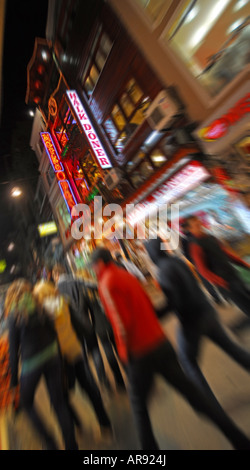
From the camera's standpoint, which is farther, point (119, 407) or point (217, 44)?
point (217, 44)

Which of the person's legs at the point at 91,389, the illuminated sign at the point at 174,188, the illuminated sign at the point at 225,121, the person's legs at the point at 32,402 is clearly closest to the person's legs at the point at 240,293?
the person's legs at the point at 91,389

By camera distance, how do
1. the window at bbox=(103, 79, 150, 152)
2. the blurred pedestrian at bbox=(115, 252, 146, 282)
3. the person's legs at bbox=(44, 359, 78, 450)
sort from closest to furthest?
1. the person's legs at bbox=(44, 359, 78, 450)
2. the window at bbox=(103, 79, 150, 152)
3. the blurred pedestrian at bbox=(115, 252, 146, 282)

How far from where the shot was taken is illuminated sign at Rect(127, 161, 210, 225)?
5.50 meters

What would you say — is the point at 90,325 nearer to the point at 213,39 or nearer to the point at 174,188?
the point at 174,188

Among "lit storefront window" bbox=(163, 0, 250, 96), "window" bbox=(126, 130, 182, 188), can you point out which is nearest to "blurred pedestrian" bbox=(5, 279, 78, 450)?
"window" bbox=(126, 130, 182, 188)

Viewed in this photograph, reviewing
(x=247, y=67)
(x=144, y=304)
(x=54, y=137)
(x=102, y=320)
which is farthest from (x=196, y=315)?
(x=54, y=137)

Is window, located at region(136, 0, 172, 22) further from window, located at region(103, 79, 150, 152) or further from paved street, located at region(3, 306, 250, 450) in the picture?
paved street, located at region(3, 306, 250, 450)

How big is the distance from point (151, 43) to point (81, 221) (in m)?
8.91

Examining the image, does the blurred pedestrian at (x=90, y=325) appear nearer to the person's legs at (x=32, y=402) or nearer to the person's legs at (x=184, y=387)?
the person's legs at (x=32, y=402)

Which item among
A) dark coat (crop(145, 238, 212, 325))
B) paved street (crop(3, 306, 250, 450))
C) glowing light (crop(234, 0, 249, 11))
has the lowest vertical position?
paved street (crop(3, 306, 250, 450))

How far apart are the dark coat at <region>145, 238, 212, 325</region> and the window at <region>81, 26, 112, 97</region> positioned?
9968 millimetres

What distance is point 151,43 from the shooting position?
642 cm

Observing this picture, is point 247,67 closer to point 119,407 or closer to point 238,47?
point 238,47

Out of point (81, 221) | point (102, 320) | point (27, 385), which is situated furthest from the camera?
point (81, 221)
